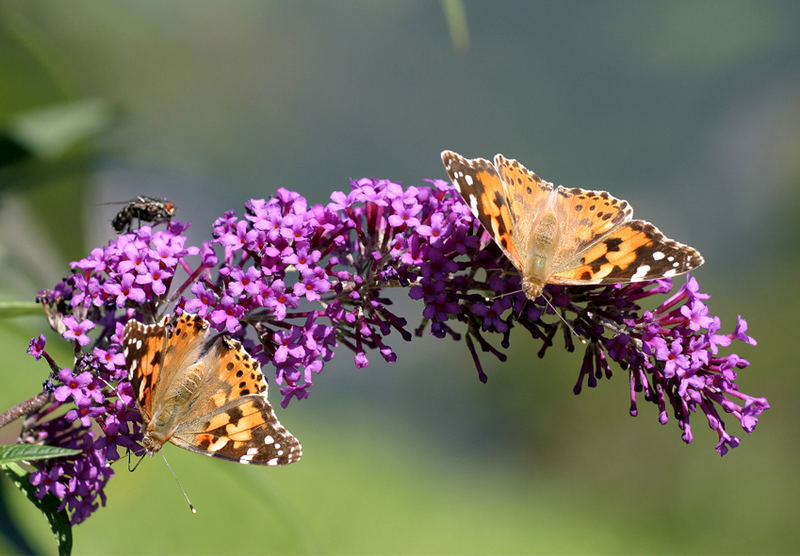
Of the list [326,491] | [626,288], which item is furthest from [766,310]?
[626,288]

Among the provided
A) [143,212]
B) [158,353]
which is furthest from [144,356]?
[143,212]

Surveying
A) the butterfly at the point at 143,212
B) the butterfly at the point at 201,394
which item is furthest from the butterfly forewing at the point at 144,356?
the butterfly at the point at 143,212

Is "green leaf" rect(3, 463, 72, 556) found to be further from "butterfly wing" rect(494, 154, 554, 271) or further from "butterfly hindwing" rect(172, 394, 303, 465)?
"butterfly wing" rect(494, 154, 554, 271)

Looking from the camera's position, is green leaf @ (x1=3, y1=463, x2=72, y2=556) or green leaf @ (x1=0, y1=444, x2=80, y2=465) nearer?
green leaf @ (x1=0, y1=444, x2=80, y2=465)

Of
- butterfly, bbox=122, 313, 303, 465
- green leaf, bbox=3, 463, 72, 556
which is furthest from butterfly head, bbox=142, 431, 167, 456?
green leaf, bbox=3, 463, 72, 556

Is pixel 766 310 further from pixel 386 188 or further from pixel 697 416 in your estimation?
pixel 386 188

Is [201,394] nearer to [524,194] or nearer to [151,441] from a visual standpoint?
[151,441]

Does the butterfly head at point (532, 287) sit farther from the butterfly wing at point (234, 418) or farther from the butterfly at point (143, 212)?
the butterfly at point (143, 212)
